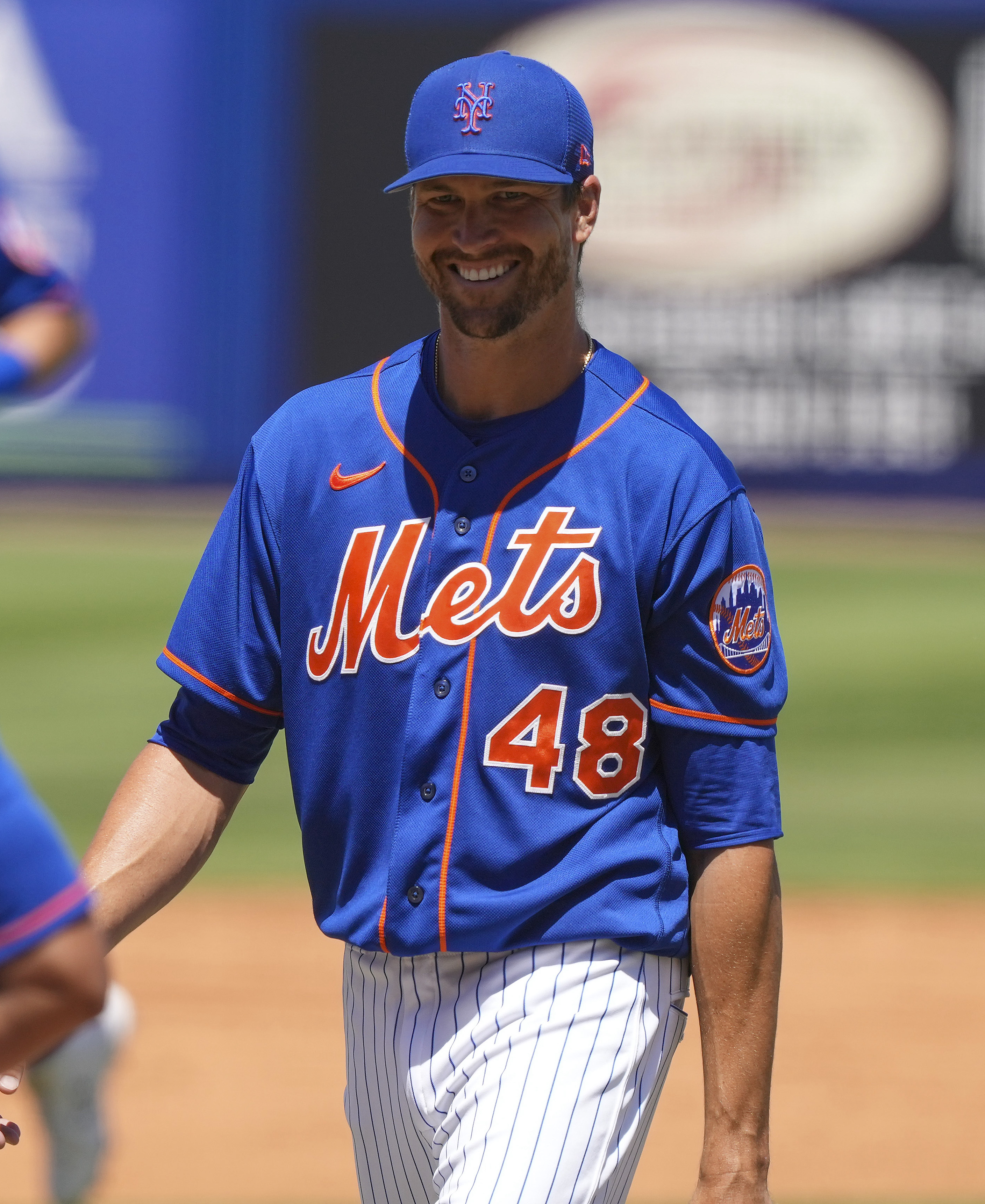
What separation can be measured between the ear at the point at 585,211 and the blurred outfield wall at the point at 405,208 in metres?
15.8

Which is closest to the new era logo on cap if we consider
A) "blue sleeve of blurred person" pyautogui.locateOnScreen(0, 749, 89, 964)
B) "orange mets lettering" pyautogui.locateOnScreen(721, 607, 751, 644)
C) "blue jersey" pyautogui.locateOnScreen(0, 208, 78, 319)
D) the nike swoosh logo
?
the nike swoosh logo

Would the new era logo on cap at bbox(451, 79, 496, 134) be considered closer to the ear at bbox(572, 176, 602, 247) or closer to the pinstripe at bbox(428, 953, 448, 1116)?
the ear at bbox(572, 176, 602, 247)

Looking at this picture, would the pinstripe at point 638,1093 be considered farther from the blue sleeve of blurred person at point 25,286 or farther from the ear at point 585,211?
the blue sleeve of blurred person at point 25,286

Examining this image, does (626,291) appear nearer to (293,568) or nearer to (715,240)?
(715,240)

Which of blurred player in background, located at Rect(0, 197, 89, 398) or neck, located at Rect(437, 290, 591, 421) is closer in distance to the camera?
neck, located at Rect(437, 290, 591, 421)

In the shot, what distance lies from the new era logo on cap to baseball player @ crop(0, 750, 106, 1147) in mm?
1288

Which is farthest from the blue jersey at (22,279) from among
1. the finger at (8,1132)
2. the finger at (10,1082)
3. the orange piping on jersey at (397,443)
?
the finger at (8,1132)

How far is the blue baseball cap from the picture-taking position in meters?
2.63

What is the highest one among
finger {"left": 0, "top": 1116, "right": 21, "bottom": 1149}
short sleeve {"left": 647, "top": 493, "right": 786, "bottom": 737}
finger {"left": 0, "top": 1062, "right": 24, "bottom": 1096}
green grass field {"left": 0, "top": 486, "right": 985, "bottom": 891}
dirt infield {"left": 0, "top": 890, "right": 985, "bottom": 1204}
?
short sleeve {"left": 647, "top": 493, "right": 786, "bottom": 737}

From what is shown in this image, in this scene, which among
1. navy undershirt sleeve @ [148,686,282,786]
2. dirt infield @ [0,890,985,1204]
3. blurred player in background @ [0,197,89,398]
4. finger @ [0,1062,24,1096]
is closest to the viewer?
finger @ [0,1062,24,1096]

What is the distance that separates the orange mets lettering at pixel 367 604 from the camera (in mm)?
2730

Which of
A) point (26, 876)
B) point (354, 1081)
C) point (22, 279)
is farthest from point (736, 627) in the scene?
point (22, 279)

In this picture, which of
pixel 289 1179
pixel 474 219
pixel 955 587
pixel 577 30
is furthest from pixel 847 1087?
pixel 577 30

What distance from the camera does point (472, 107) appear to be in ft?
8.71
